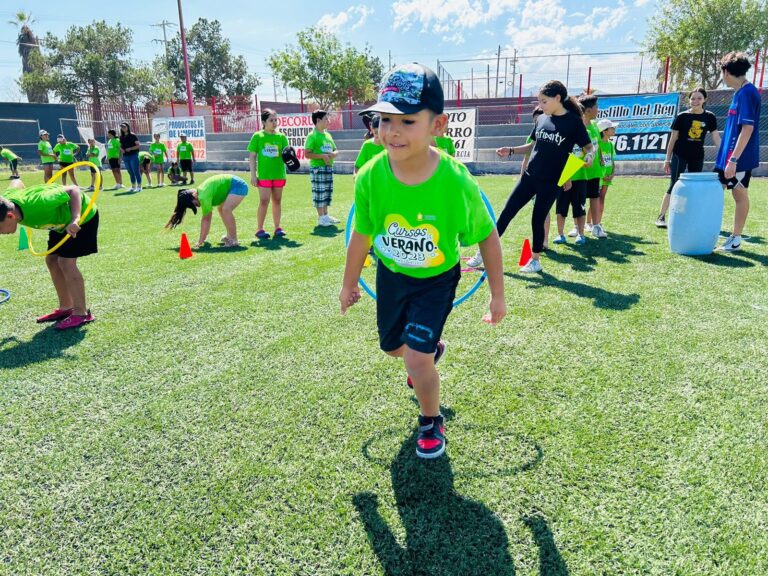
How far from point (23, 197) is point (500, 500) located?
15.0 ft

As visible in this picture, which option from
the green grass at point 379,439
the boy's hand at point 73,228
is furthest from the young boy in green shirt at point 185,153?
the boy's hand at point 73,228

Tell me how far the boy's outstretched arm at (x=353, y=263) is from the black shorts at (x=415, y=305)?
5.1 inches

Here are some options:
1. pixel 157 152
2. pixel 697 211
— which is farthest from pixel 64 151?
pixel 697 211

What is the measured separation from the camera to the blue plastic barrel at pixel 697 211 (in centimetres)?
664

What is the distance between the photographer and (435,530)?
2363 millimetres

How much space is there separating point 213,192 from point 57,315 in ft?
11.3

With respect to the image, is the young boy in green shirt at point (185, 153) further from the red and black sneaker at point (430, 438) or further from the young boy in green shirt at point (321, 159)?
the red and black sneaker at point (430, 438)

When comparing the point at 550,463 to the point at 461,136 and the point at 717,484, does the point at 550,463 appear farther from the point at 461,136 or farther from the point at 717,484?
the point at 461,136

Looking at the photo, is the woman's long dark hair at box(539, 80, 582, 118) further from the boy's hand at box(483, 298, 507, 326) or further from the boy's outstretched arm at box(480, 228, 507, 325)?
the boy's hand at box(483, 298, 507, 326)

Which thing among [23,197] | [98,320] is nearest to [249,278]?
[98,320]

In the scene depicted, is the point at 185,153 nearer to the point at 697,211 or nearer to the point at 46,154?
the point at 46,154

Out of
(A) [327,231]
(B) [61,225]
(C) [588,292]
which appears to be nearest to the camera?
(B) [61,225]

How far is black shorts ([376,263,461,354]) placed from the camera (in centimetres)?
268

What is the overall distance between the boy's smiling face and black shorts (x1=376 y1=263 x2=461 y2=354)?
0.68 metres
